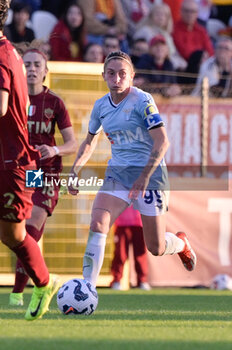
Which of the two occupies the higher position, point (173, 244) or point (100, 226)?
point (100, 226)

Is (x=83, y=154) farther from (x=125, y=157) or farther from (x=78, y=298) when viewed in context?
(x=78, y=298)

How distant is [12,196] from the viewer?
5.92 m

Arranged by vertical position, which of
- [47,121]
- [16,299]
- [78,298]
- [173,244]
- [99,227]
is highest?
[47,121]

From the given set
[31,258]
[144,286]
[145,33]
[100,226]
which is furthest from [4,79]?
[145,33]

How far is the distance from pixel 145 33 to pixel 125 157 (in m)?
8.29

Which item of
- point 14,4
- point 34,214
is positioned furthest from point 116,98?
point 14,4

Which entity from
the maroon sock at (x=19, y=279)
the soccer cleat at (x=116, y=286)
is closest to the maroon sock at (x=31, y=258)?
the maroon sock at (x=19, y=279)

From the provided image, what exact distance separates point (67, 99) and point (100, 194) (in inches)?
168

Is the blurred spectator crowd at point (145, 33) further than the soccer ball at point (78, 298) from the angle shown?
Yes

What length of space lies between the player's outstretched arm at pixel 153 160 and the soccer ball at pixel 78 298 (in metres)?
0.85

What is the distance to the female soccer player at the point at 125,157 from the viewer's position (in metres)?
7.41

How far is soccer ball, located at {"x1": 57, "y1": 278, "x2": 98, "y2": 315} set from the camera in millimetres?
7262

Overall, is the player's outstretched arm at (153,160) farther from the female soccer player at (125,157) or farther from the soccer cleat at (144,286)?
the soccer cleat at (144,286)

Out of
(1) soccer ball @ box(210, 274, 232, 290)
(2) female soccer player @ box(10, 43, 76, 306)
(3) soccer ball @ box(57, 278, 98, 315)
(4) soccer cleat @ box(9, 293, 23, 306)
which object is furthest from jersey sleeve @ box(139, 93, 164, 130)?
(1) soccer ball @ box(210, 274, 232, 290)
